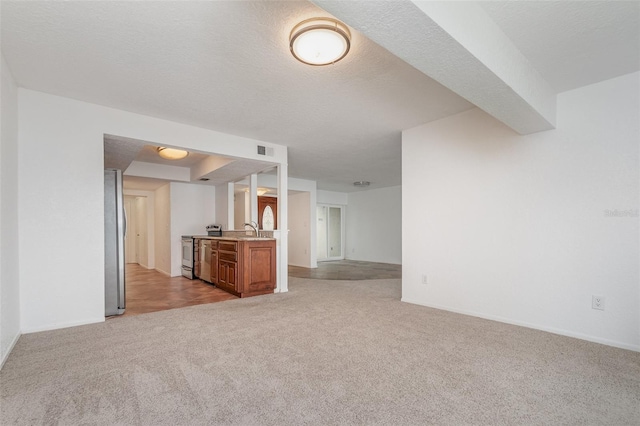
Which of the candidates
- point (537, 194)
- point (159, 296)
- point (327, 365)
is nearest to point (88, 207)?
point (159, 296)

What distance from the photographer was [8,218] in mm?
2484

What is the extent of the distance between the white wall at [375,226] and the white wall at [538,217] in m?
4.83

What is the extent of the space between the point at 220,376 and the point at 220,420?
49cm

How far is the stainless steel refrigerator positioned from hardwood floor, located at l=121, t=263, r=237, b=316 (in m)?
0.21

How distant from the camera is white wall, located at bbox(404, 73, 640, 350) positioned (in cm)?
257

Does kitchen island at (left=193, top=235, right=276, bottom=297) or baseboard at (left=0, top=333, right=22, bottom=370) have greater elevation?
kitchen island at (left=193, top=235, right=276, bottom=297)

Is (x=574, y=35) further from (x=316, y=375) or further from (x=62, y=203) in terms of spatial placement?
(x=62, y=203)

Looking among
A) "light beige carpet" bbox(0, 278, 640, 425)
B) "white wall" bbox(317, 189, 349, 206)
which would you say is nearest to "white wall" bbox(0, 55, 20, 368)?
"light beige carpet" bbox(0, 278, 640, 425)

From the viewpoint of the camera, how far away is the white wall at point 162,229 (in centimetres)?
667

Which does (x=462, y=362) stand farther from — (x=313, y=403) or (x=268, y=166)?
(x=268, y=166)

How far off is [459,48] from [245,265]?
380 cm

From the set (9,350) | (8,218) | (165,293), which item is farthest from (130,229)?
(9,350)

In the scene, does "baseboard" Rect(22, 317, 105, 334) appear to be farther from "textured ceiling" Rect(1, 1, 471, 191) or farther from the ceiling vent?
the ceiling vent

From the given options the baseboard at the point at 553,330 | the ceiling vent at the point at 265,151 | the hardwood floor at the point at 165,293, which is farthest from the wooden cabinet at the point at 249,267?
the baseboard at the point at 553,330
